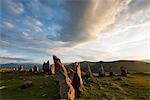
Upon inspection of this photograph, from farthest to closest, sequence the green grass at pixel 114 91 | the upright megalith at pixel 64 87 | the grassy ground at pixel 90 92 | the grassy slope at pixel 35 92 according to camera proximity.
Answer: the grassy slope at pixel 35 92 < the grassy ground at pixel 90 92 < the green grass at pixel 114 91 < the upright megalith at pixel 64 87

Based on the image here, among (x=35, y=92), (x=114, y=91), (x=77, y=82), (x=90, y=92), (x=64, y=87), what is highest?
(x=77, y=82)

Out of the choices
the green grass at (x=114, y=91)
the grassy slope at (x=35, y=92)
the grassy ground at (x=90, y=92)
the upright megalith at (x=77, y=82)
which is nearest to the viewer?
the green grass at (x=114, y=91)

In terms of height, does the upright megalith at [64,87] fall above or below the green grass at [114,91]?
above

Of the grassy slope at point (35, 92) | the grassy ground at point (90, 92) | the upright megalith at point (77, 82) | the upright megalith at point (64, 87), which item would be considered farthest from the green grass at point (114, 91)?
the grassy slope at point (35, 92)

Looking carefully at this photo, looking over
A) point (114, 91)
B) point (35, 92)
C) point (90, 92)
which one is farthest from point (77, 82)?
point (35, 92)

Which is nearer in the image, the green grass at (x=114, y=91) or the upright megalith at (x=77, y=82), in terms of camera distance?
the green grass at (x=114, y=91)

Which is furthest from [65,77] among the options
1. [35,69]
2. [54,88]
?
[35,69]

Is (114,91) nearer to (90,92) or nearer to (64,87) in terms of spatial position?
(90,92)

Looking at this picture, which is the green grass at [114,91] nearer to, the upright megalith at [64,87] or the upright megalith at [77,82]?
the upright megalith at [77,82]

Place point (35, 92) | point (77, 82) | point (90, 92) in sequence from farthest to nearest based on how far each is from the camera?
point (35, 92)
point (77, 82)
point (90, 92)

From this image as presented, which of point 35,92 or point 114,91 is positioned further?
point 35,92

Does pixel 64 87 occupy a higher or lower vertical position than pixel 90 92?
higher

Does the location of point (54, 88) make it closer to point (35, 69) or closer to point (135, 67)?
point (35, 69)

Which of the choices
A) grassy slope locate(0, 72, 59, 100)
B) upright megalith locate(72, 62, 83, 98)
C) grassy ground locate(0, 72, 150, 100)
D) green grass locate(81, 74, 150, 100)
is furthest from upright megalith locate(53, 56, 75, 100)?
green grass locate(81, 74, 150, 100)
